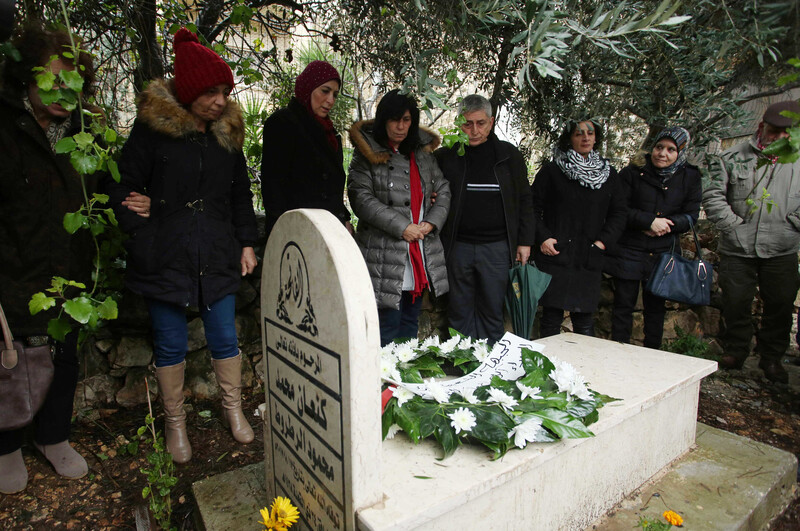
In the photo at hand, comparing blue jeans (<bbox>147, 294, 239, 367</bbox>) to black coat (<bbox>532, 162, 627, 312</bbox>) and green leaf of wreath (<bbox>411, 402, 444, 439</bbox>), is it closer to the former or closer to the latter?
green leaf of wreath (<bbox>411, 402, 444, 439</bbox>)

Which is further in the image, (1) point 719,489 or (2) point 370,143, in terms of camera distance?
(2) point 370,143

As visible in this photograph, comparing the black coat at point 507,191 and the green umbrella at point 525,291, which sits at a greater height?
the black coat at point 507,191

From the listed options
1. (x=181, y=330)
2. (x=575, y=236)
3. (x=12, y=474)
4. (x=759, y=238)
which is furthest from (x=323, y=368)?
(x=759, y=238)

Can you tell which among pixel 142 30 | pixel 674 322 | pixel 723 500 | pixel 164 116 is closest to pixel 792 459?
pixel 723 500

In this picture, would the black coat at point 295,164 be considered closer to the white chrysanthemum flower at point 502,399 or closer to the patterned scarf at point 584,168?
the white chrysanthemum flower at point 502,399

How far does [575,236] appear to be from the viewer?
130 inches

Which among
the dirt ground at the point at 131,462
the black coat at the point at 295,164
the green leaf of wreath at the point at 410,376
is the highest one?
the black coat at the point at 295,164

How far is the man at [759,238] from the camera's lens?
3.35 metres

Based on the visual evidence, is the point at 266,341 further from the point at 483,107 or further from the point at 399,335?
the point at 483,107

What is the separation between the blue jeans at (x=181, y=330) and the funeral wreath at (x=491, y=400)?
91 centimetres

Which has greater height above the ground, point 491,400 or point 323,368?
point 323,368

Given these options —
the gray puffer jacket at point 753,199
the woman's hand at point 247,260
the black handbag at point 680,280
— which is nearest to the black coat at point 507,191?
the black handbag at point 680,280

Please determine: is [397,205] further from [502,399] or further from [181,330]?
[502,399]

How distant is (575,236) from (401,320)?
1294 millimetres
